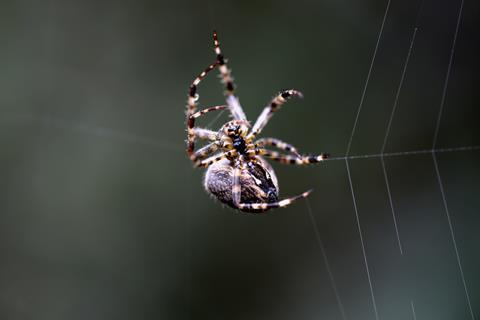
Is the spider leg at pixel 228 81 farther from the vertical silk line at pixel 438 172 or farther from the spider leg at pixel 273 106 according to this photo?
the vertical silk line at pixel 438 172

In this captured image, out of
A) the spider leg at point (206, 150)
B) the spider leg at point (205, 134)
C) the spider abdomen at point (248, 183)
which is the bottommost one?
the spider abdomen at point (248, 183)

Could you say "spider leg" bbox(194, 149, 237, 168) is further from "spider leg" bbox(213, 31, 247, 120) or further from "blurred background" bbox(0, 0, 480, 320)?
"blurred background" bbox(0, 0, 480, 320)

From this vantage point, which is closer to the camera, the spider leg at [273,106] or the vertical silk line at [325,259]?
the spider leg at [273,106]

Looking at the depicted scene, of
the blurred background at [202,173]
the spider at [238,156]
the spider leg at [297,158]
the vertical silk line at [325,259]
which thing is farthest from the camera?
the vertical silk line at [325,259]

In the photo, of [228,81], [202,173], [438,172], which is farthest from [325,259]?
[228,81]

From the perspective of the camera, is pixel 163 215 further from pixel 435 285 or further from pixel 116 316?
pixel 435 285

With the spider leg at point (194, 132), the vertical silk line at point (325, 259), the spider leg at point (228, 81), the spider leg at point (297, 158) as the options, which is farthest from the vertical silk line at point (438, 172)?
the spider leg at point (194, 132)

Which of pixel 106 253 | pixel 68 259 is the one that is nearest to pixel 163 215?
pixel 106 253

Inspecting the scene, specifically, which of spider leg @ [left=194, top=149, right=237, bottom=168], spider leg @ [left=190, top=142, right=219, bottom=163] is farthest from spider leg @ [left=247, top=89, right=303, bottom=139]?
spider leg @ [left=190, top=142, right=219, bottom=163]
